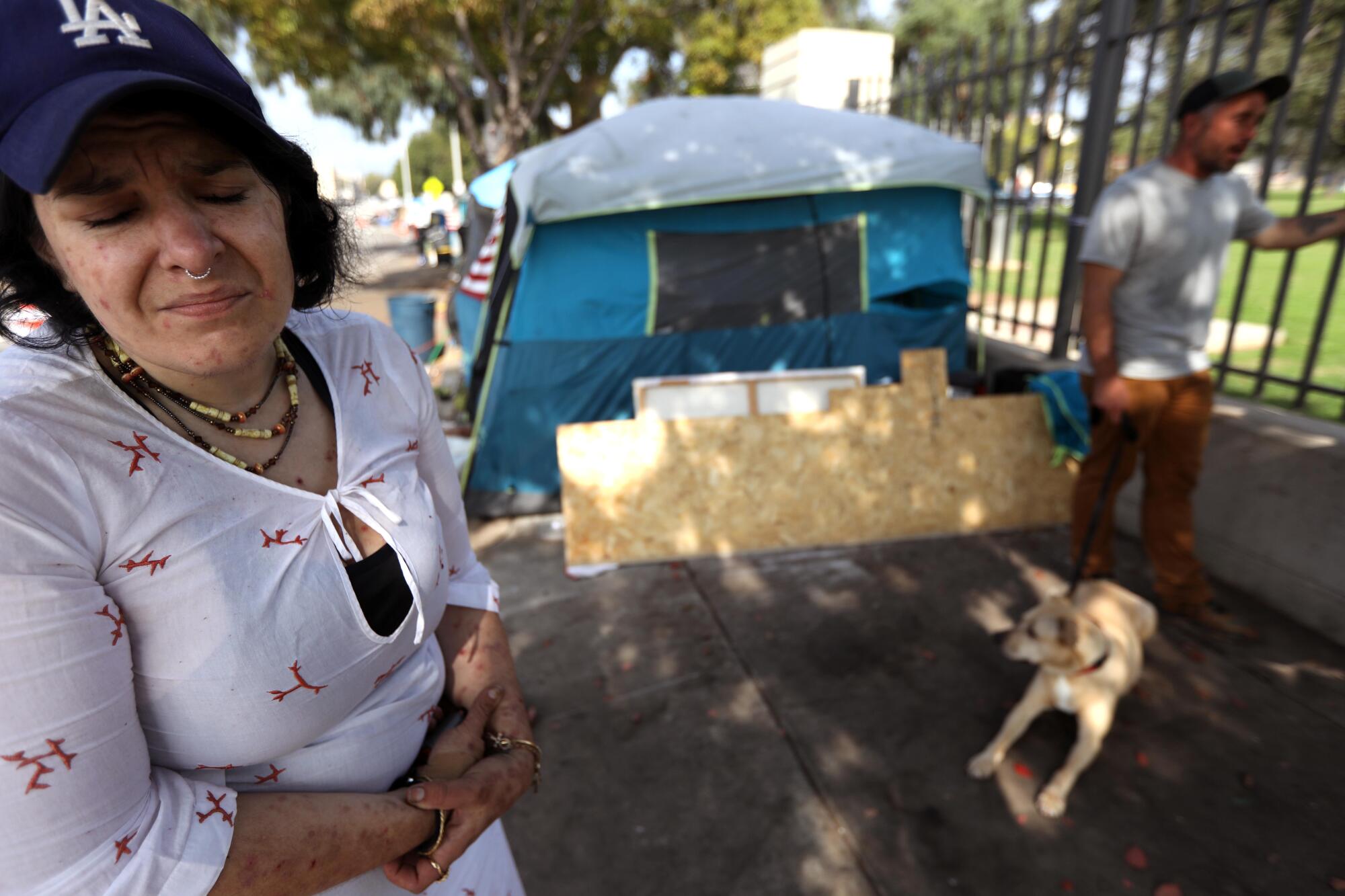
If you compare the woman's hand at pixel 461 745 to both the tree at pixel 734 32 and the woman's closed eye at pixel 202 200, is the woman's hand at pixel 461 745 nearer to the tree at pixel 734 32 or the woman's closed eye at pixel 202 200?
the woman's closed eye at pixel 202 200

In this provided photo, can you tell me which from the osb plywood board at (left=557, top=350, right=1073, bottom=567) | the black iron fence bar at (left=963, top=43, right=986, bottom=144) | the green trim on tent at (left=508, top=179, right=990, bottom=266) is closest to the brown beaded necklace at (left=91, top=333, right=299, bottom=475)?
the osb plywood board at (left=557, top=350, right=1073, bottom=567)

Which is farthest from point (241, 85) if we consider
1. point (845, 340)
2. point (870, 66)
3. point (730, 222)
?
point (870, 66)

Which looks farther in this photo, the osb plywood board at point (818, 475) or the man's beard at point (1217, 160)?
the osb plywood board at point (818, 475)

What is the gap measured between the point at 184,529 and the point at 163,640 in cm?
12

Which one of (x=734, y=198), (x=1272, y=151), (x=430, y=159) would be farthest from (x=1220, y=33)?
(x=430, y=159)

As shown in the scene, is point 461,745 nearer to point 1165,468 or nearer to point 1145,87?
point 1165,468

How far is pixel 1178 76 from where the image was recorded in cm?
407

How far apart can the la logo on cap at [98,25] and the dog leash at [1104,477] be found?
11.9ft

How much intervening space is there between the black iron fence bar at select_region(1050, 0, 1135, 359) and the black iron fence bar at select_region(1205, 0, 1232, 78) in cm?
81

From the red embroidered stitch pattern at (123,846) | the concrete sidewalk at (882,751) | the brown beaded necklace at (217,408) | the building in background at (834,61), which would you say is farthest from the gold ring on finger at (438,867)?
the building in background at (834,61)

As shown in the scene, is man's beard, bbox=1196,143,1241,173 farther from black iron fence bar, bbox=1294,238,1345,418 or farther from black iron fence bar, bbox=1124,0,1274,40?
black iron fence bar, bbox=1124,0,1274,40

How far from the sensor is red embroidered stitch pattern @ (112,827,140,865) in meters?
0.75

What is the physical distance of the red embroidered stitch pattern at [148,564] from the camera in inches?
30.9

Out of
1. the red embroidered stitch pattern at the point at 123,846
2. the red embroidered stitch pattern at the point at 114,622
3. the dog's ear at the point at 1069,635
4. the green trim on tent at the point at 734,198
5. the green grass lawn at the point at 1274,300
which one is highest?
the green trim on tent at the point at 734,198
